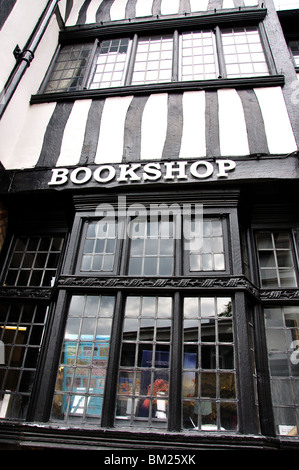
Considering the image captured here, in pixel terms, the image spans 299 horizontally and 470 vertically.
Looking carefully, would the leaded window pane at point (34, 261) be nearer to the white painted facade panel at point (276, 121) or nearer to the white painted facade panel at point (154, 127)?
the white painted facade panel at point (154, 127)

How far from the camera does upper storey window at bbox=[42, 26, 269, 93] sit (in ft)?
20.6

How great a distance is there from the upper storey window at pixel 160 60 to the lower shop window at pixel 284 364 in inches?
180

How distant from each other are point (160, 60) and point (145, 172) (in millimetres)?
3364

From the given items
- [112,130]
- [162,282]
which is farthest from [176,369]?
[112,130]

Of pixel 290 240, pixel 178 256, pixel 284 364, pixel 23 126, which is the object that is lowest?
pixel 284 364

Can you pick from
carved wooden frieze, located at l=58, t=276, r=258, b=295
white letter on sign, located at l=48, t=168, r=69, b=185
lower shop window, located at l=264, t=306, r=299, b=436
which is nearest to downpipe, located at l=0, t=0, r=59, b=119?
white letter on sign, located at l=48, t=168, r=69, b=185

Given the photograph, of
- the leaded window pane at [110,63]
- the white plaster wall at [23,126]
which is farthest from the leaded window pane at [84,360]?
the leaded window pane at [110,63]

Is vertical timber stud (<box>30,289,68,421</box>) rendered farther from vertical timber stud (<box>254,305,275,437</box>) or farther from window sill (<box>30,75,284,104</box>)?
window sill (<box>30,75,284,104</box>)

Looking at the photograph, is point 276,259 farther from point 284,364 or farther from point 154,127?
point 154,127

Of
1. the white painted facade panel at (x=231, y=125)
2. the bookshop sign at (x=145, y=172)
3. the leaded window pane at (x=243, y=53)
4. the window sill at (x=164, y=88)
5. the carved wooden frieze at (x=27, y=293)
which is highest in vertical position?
the leaded window pane at (x=243, y=53)

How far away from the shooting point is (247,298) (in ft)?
13.1

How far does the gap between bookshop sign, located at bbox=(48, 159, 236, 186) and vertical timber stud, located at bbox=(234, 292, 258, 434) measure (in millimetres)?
1861

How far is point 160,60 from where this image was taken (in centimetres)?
673

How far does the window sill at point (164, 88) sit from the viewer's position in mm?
5617
